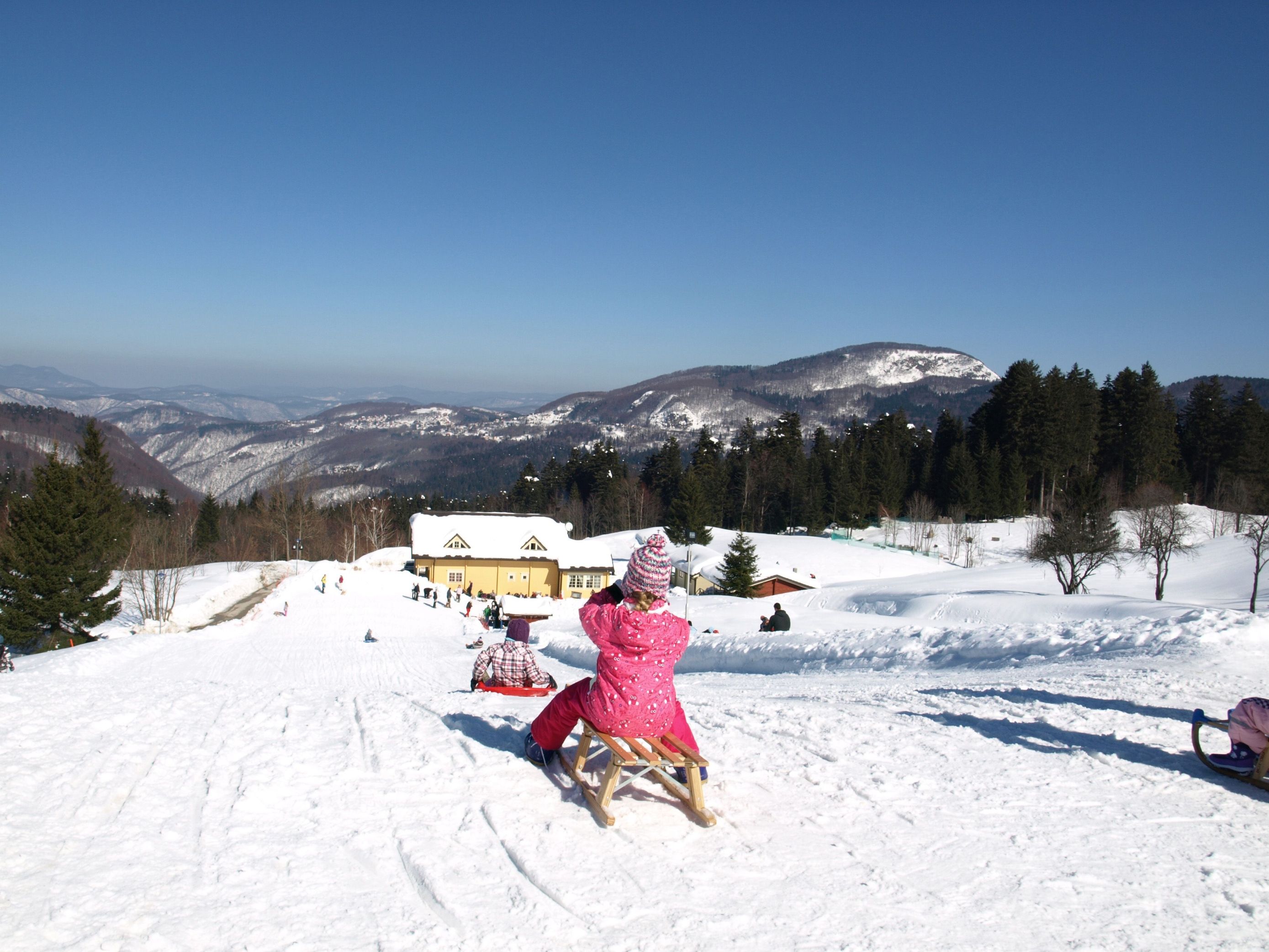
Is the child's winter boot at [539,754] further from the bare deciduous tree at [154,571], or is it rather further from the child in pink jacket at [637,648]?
the bare deciduous tree at [154,571]

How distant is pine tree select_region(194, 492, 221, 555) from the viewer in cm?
6875

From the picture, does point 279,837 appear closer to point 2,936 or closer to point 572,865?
point 2,936

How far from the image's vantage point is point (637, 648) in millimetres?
4660

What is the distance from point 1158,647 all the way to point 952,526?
4552 cm

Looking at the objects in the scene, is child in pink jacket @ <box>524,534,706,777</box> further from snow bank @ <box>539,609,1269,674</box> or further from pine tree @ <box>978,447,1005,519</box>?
pine tree @ <box>978,447,1005,519</box>

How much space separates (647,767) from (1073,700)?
589cm

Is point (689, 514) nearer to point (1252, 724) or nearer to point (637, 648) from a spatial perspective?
point (1252, 724)

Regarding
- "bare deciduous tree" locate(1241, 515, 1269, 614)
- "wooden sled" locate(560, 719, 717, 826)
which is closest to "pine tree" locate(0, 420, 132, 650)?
"wooden sled" locate(560, 719, 717, 826)

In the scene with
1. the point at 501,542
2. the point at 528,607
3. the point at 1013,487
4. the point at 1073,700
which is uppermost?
the point at 1013,487

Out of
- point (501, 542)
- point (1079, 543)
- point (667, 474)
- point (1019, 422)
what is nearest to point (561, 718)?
point (1079, 543)

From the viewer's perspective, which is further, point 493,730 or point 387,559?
point 387,559

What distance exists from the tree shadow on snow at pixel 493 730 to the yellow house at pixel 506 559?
129 feet

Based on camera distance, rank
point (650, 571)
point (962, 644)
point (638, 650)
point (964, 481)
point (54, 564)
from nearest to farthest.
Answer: point (650, 571)
point (638, 650)
point (962, 644)
point (54, 564)
point (964, 481)

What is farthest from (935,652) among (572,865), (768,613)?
(572,865)
